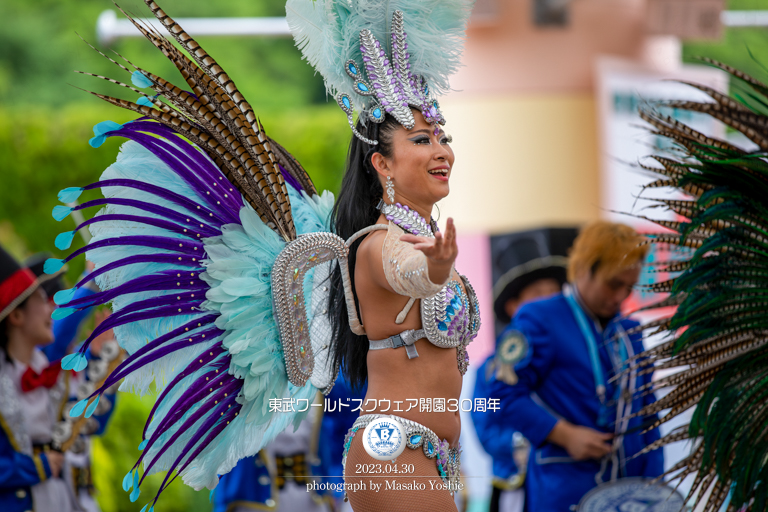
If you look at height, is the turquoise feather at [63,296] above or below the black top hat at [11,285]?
below

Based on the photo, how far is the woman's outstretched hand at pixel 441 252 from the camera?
1.64 meters

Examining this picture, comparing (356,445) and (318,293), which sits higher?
(318,293)

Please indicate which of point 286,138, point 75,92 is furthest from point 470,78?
point 75,92

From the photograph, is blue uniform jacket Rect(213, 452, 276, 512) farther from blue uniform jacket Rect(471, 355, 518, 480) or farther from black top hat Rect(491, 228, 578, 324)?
black top hat Rect(491, 228, 578, 324)

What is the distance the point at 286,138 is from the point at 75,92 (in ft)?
21.5

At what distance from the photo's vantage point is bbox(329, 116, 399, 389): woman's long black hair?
206cm

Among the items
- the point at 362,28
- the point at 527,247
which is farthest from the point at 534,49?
the point at 362,28

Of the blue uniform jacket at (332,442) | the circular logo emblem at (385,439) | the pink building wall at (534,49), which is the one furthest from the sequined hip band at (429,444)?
the pink building wall at (534,49)

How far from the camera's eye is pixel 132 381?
6.86ft

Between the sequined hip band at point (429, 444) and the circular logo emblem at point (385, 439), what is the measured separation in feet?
0.05

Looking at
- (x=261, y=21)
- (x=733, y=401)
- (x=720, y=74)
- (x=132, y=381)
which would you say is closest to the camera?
(x=132, y=381)

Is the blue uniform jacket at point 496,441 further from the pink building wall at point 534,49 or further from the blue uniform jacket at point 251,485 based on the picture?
the pink building wall at point 534,49

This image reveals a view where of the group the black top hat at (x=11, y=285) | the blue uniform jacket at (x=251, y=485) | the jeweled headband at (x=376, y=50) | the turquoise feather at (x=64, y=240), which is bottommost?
the blue uniform jacket at (x=251, y=485)

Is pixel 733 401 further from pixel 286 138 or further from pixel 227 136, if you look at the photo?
pixel 286 138
